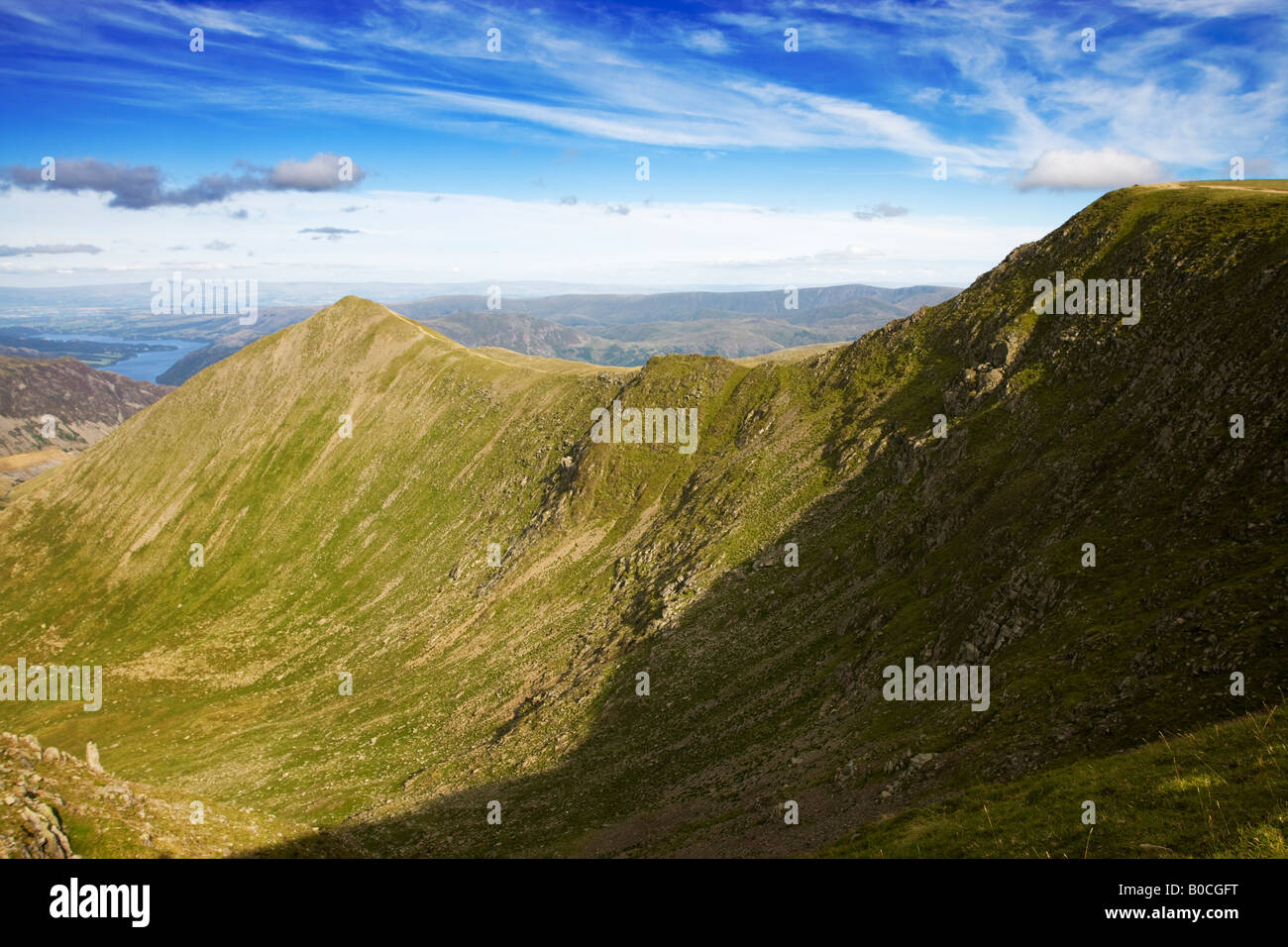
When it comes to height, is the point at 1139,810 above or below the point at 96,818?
above

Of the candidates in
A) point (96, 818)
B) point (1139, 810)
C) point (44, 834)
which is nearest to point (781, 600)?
point (1139, 810)

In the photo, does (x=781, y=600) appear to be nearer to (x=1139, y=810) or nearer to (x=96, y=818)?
(x=1139, y=810)

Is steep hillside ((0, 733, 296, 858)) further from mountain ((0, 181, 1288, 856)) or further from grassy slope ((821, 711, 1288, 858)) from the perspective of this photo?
grassy slope ((821, 711, 1288, 858))

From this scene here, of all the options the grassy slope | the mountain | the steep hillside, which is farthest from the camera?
the mountain

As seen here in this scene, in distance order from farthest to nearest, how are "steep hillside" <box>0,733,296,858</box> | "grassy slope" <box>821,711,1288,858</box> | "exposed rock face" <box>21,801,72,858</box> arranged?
"steep hillside" <box>0,733,296,858</box> < "exposed rock face" <box>21,801,72,858</box> < "grassy slope" <box>821,711,1288,858</box>

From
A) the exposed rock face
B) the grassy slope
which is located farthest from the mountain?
the exposed rock face

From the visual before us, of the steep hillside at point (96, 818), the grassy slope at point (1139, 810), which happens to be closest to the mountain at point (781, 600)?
the grassy slope at point (1139, 810)

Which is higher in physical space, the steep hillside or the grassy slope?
the grassy slope

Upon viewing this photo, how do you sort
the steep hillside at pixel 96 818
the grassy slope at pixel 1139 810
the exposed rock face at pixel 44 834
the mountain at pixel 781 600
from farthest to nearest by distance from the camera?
the mountain at pixel 781 600 < the steep hillside at pixel 96 818 < the exposed rock face at pixel 44 834 < the grassy slope at pixel 1139 810

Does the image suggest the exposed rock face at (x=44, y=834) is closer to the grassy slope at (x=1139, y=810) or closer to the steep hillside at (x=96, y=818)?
the steep hillside at (x=96, y=818)

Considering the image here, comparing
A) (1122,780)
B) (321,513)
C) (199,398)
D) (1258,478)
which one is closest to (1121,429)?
(1258,478)
